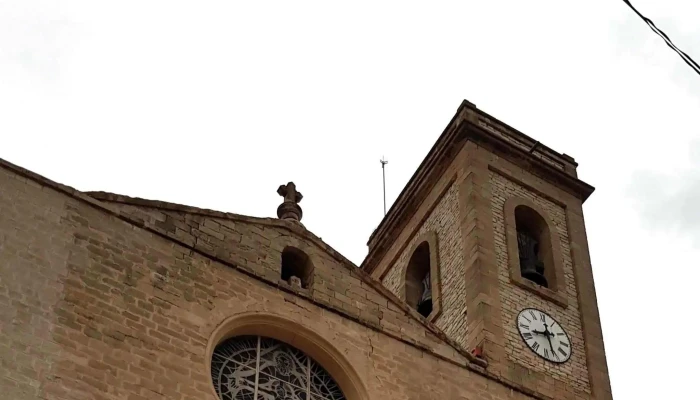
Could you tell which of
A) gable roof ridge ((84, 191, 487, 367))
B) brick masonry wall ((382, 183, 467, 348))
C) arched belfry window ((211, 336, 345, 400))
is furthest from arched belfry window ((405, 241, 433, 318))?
arched belfry window ((211, 336, 345, 400))

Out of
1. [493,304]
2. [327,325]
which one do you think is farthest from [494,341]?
[327,325]

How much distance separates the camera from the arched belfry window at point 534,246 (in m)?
19.0

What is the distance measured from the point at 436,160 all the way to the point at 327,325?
6.38m

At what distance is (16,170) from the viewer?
13.6 metres

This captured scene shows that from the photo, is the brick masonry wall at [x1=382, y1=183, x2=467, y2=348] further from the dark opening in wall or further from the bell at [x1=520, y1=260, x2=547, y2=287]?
the dark opening in wall

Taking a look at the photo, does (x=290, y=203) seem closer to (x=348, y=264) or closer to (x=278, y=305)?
(x=348, y=264)

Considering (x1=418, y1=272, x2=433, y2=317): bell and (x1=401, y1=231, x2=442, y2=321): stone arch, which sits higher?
(x1=401, y1=231, x2=442, y2=321): stone arch

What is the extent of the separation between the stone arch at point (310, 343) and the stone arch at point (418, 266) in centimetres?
517

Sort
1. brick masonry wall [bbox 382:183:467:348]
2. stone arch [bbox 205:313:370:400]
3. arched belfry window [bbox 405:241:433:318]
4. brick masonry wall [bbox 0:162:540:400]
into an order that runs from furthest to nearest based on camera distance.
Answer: arched belfry window [bbox 405:241:433:318] < brick masonry wall [bbox 382:183:467:348] < stone arch [bbox 205:313:370:400] < brick masonry wall [bbox 0:162:540:400]

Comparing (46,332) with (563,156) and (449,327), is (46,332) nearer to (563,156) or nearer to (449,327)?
(449,327)

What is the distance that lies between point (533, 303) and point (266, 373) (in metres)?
5.43

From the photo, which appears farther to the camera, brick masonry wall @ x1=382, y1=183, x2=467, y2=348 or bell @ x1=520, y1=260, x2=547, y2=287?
bell @ x1=520, y1=260, x2=547, y2=287

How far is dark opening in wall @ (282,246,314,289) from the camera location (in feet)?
50.1

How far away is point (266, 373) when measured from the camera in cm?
1393
